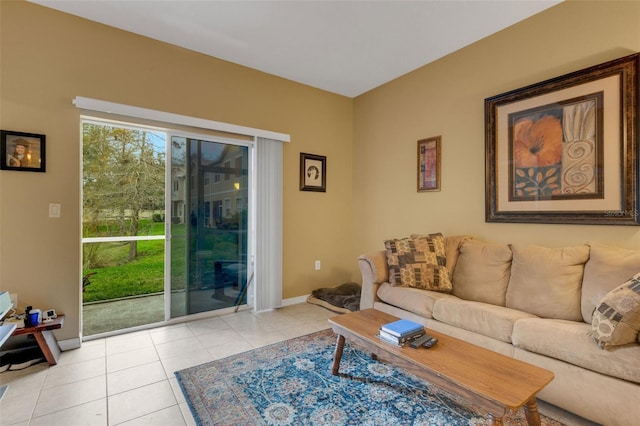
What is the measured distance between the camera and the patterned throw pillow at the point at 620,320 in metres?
1.54

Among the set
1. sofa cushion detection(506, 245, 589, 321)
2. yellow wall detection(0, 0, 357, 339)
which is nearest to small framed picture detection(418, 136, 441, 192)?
sofa cushion detection(506, 245, 589, 321)

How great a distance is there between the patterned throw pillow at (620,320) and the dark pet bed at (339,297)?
7.09ft

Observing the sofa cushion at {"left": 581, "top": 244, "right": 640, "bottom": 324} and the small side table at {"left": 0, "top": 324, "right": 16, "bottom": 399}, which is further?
the sofa cushion at {"left": 581, "top": 244, "right": 640, "bottom": 324}

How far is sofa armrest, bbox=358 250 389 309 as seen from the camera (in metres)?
2.90

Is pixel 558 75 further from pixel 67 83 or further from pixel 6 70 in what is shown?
pixel 6 70

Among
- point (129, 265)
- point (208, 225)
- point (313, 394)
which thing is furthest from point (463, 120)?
point (129, 265)

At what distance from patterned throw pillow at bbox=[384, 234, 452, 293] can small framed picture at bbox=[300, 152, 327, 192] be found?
5.04 ft

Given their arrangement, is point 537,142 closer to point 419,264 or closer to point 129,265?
point 419,264

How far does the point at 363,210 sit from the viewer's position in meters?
4.28

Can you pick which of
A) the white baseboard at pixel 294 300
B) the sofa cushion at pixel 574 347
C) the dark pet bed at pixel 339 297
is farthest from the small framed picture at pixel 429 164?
the white baseboard at pixel 294 300

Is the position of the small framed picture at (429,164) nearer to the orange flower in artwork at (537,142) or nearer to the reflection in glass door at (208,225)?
the orange flower in artwork at (537,142)

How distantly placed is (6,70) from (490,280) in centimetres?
425

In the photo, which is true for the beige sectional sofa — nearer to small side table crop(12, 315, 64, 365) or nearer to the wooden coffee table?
the wooden coffee table

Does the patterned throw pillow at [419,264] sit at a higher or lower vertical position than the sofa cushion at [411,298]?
higher
